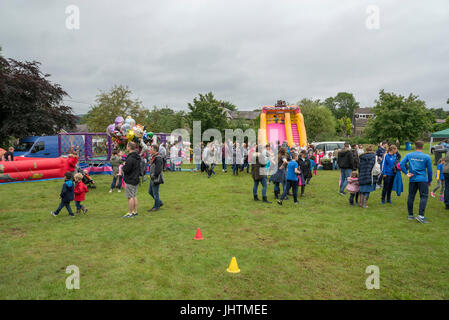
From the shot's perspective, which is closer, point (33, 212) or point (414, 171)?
point (414, 171)

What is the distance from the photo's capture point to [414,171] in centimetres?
684

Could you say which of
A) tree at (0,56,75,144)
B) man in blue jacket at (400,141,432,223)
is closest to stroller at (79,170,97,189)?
man in blue jacket at (400,141,432,223)

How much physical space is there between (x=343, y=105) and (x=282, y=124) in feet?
291

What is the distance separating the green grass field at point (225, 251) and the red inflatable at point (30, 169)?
197 inches

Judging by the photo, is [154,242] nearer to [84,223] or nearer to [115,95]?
[84,223]

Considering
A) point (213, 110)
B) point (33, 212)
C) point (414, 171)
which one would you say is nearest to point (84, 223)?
point (33, 212)

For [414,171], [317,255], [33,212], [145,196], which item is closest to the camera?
[317,255]

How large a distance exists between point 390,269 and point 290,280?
5.64 ft

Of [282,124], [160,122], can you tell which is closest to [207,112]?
[282,124]

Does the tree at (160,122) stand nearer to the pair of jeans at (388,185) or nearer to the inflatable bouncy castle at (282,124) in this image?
the inflatable bouncy castle at (282,124)

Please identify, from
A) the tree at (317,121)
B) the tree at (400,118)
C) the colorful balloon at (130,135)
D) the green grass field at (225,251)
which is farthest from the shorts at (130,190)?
the tree at (317,121)

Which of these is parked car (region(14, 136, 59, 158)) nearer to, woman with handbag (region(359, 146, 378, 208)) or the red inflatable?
the red inflatable

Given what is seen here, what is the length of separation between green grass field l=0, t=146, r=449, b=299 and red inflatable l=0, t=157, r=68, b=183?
4.99m

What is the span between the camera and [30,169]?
13.6 metres
